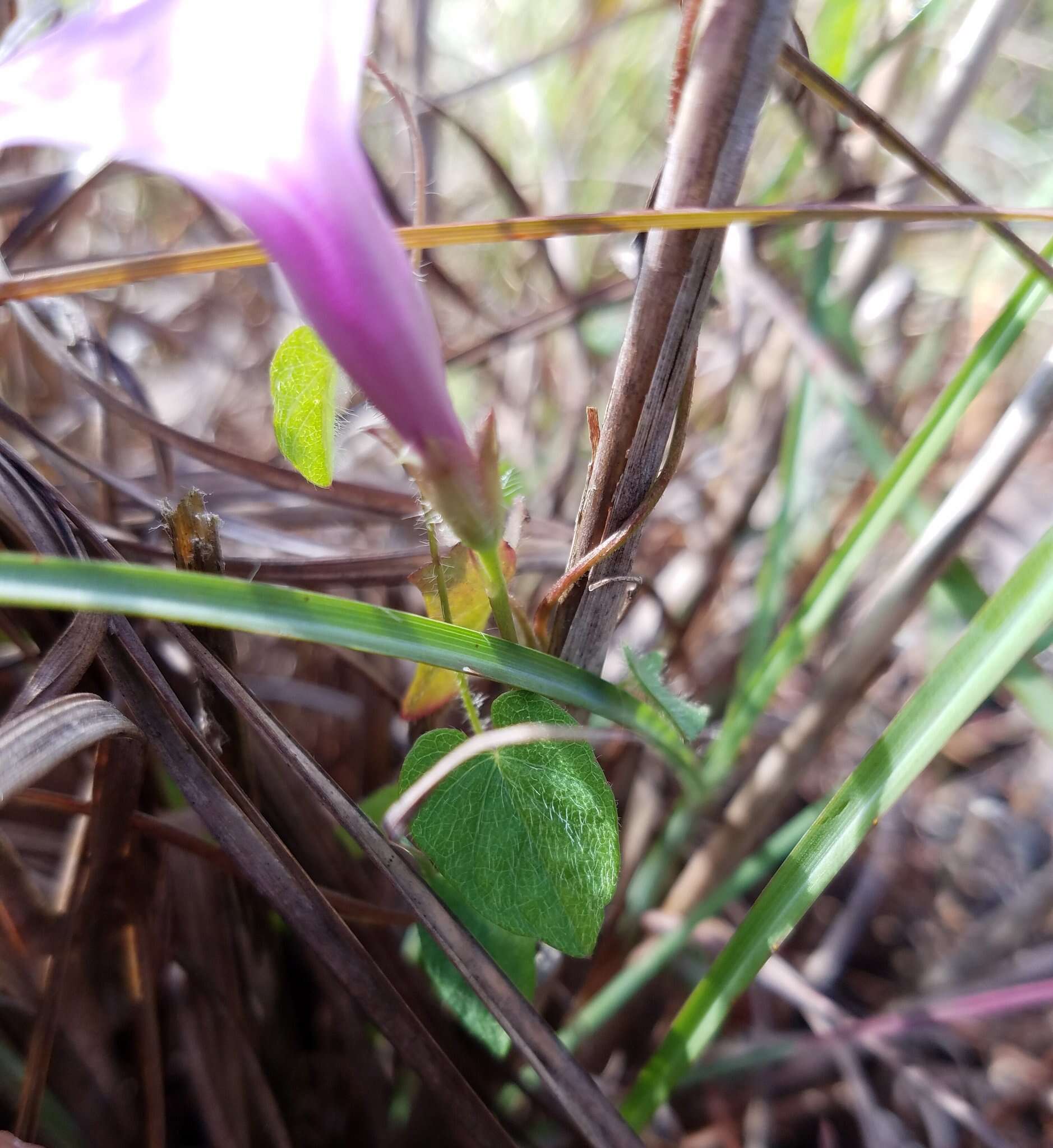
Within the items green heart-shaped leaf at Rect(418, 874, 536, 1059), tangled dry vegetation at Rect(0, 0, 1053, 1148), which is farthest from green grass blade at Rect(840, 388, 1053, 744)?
green heart-shaped leaf at Rect(418, 874, 536, 1059)

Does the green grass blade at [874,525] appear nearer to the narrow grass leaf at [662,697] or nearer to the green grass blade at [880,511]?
the green grass blade at [880,511]

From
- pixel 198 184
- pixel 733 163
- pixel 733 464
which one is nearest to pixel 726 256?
pixel 733 464

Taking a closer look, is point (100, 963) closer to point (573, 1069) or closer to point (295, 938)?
point (295, 938)

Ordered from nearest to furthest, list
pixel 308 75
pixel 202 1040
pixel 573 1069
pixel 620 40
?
1. pixel 308 75
2. pixel 573 1069
3. pixel 202 1040
4. pixel 620 40

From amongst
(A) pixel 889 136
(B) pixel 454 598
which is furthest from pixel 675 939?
(A) pixel 889 136

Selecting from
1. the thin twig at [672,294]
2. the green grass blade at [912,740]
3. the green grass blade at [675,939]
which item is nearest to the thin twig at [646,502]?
the thin twig at [672,294]

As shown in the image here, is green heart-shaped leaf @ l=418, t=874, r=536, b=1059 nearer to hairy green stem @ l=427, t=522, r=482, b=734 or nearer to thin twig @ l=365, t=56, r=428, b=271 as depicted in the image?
hairy green stem @ l=427, t=522, r=482, b=734

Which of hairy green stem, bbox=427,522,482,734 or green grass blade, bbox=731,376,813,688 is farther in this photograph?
green grass blade, bbox=731,376,813,688

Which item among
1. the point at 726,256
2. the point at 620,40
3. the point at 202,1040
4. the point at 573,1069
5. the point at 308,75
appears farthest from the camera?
the point at 620,40
